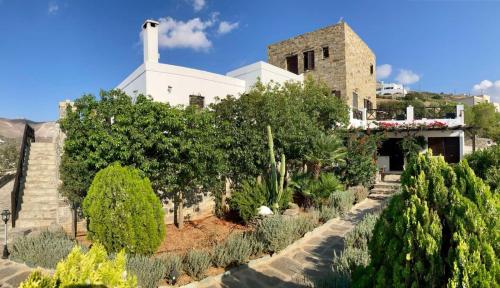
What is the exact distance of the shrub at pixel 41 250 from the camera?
5.36 metres

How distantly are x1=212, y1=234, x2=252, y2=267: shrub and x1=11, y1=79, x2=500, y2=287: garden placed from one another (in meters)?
0.03

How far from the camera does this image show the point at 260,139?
9453 mm

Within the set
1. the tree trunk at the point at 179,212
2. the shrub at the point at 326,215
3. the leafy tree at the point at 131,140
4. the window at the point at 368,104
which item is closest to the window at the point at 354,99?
the window at the point at 368,104

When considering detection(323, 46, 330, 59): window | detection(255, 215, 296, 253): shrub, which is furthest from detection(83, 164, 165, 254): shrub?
detection(323, 46, 330, 59): window

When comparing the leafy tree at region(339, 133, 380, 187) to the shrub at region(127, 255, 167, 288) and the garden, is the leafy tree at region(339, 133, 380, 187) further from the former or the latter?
the shrub at region(127, 255, 167, 288)

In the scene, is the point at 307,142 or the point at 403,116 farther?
the point at 403,116

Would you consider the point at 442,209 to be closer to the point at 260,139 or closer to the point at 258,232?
the point at 258,232

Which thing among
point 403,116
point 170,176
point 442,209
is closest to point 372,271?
point 442,209

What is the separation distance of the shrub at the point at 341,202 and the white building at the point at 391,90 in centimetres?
6510

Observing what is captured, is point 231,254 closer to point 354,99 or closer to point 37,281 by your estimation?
point 37,281

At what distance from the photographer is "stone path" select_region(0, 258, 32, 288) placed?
4.79m

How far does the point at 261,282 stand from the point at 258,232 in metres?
1.61

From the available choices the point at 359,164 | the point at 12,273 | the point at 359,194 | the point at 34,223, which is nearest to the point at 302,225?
the point at 359,194

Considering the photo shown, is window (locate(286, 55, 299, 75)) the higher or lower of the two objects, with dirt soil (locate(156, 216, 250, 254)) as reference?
higher
